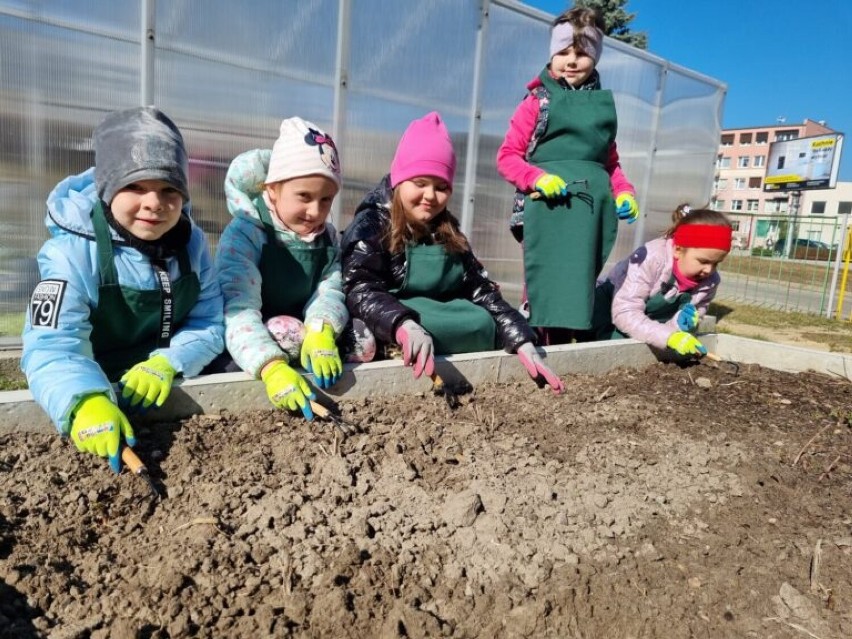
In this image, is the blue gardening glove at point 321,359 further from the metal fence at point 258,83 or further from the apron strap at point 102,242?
the metal fence at point 258,83

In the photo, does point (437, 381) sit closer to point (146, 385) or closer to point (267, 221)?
point (267, 221)

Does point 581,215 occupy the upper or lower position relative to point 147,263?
upper

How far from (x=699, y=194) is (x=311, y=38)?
554 cm

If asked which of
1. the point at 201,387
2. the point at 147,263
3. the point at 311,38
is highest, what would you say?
the point at 311,38

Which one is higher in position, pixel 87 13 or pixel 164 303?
pixel 87 13

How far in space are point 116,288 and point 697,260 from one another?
9.15 ft

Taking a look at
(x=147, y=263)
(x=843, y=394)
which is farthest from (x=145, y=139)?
(x=843, y=394)

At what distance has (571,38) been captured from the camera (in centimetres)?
313

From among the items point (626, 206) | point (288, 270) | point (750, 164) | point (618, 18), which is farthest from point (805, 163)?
point (750, 164)

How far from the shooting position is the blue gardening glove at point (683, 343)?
3.20m

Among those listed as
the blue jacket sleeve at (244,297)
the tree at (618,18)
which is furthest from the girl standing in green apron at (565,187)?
the tree at (618,18)

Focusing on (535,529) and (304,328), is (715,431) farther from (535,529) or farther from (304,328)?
(304,328)

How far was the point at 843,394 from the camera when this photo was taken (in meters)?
3.18

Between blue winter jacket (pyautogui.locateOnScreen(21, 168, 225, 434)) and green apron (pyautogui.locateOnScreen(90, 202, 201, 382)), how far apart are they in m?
0.02
